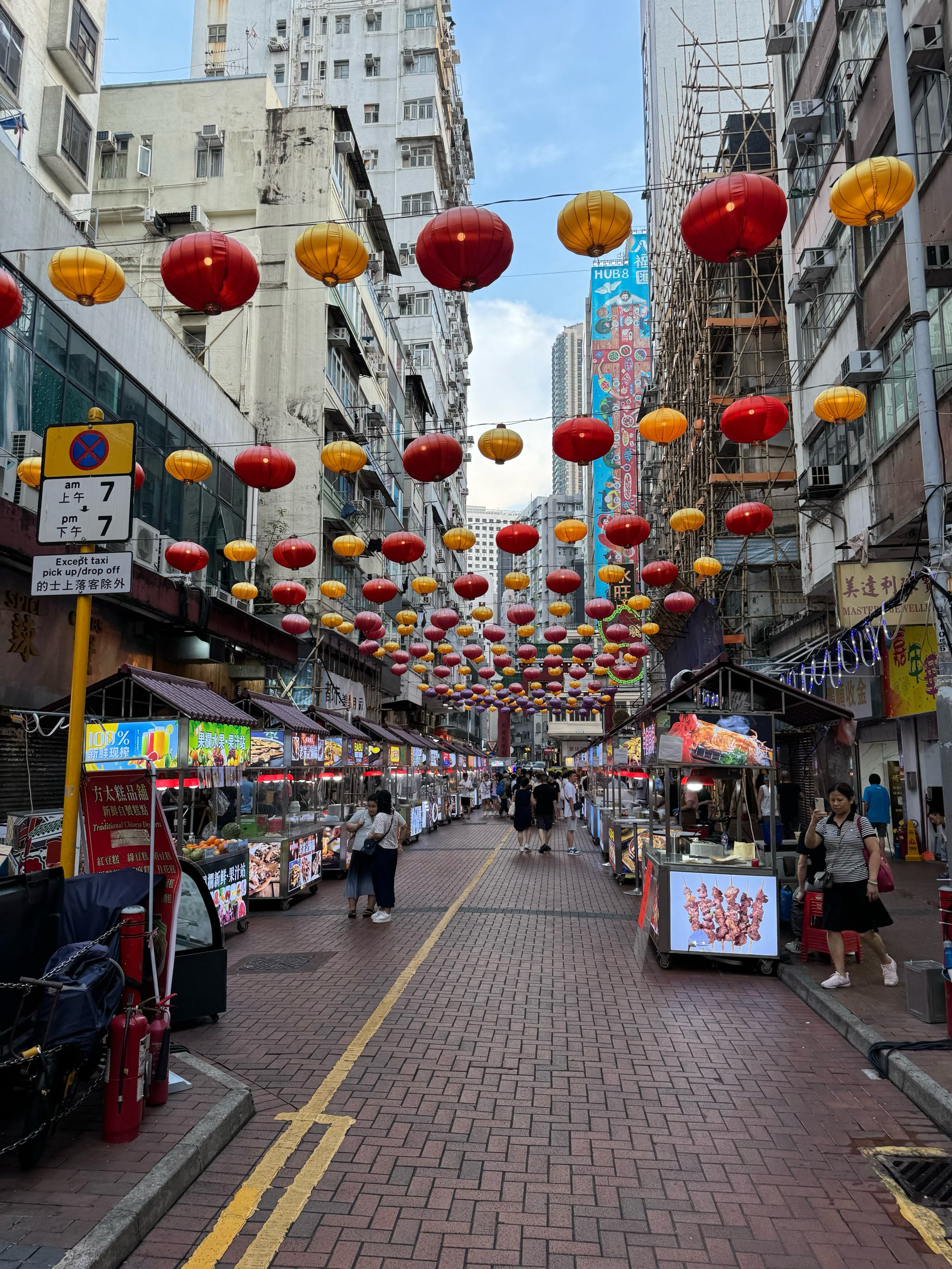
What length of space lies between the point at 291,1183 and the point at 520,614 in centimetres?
1831

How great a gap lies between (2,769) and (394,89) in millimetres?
55248

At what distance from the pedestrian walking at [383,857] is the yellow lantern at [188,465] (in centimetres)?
699

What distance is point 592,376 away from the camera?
55188mm

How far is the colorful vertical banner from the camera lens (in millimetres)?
52188

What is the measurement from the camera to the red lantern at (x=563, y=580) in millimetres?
18047

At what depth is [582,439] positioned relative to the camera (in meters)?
11.4

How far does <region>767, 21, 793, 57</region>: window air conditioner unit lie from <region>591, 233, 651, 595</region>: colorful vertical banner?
87.5ft

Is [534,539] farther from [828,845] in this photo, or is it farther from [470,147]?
[470,147]

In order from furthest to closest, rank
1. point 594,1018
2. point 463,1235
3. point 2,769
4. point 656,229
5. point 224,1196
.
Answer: point 656,229
point 2,769
point 594,1018
point 224,1196
point 463,1235

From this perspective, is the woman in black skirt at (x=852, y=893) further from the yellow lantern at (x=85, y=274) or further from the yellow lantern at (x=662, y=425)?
the yellow lantern at (x=85, y=274)

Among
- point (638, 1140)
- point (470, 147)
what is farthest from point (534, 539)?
point (470, 147)

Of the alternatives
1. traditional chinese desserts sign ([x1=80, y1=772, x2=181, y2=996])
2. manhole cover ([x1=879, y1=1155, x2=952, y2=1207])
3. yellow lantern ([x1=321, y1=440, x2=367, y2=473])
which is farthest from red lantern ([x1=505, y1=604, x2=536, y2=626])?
manhole cover ([x1=879, y1=1155, x2=952, y2=1207])

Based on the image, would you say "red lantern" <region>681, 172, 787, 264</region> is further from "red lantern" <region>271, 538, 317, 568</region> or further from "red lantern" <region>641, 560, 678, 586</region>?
"red lantern" <region>271, 538, 317, 568</region>

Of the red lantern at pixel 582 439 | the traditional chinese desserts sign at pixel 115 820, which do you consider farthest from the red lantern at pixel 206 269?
the traditional chinese desserts sign at pixel 115 820
